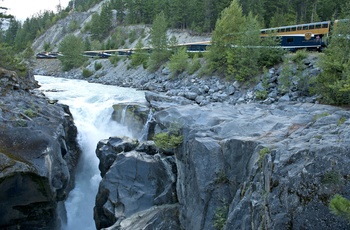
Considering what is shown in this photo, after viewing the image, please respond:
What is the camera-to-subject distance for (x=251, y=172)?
8.13m

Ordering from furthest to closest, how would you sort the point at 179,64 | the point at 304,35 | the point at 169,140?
1. the point at 179,64
2. the point at 304,35
3. the point at 169,140

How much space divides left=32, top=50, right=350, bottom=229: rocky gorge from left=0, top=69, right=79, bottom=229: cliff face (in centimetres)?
218

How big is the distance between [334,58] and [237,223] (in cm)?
1439

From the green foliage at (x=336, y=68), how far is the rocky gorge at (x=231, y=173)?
1716 millimetres

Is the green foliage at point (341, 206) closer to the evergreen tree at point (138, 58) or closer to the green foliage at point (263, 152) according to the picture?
the green foliage at point (263, 152)

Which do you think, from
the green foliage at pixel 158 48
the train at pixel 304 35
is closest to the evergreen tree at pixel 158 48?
the green foliage at pixel 158 48

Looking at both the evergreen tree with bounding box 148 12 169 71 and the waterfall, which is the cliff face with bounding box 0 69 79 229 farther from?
the evergreen tree with bounding box 148 12 169 71

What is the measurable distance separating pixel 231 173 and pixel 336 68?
39.4 ft

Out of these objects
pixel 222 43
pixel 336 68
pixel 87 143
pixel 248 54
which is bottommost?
pixel 87 143

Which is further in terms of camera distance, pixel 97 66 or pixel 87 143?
pixel 97 66

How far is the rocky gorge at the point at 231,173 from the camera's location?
6.05 m

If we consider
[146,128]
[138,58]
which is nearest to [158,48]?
[138,58]

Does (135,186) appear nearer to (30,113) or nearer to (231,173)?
(231,173)

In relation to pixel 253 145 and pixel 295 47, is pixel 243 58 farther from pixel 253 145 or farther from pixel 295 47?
pixel 253 145
